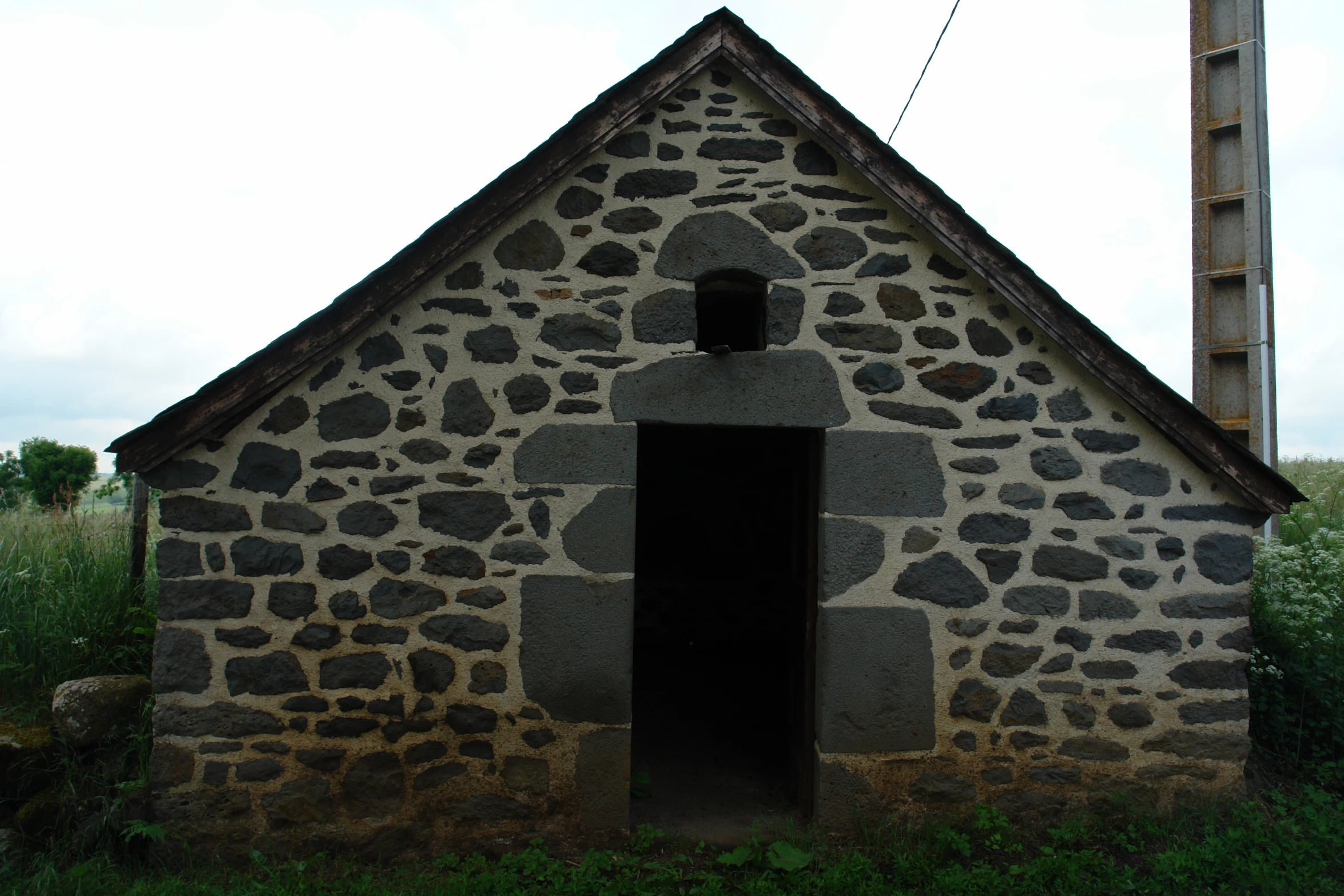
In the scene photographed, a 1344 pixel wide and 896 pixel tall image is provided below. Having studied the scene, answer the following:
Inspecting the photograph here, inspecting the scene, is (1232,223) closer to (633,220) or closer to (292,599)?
(633,220)

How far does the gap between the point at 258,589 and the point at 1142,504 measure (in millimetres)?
4708

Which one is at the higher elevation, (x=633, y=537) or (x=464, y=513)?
(x=464, y=513)

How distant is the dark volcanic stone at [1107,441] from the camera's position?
3918 millimetres

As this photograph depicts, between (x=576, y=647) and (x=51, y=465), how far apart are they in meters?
14.0

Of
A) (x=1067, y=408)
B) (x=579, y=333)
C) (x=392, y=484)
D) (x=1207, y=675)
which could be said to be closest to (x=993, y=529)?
(x=1067, y=408)

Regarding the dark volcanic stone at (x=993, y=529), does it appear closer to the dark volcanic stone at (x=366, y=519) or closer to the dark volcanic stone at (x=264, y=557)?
the dark volcanic stone at (x=366, y=519)

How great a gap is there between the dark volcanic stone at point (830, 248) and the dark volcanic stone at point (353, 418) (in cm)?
238

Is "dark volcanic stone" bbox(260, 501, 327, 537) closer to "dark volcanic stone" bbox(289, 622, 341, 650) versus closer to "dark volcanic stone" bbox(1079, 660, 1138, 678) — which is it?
"dark volcanic stone" bbox(289, 622, 341, 650)

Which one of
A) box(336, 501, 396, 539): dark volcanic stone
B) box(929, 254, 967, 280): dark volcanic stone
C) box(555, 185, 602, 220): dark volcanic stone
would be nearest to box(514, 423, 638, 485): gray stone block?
box(336, 501, 396, 539): dark volcanic stone

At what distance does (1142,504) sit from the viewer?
3.91m

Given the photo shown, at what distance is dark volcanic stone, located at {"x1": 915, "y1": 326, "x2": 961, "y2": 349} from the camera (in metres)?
3.93

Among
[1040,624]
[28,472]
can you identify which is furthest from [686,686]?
[28,472]

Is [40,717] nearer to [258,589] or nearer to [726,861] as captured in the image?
[258,589]

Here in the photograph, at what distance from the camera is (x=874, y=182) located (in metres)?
3.86
